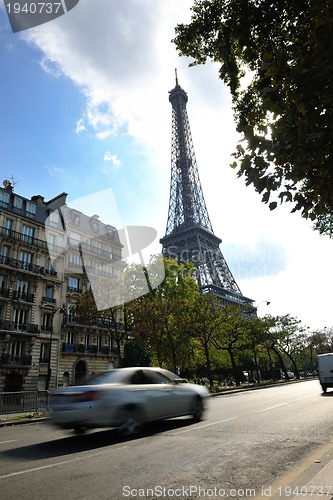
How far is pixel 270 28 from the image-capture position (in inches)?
269

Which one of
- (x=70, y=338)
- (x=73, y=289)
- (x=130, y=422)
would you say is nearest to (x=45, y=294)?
(x=73, y=289)

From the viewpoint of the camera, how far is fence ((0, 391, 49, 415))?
16.7 meters

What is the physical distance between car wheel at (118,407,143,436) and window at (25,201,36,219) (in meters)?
33.2

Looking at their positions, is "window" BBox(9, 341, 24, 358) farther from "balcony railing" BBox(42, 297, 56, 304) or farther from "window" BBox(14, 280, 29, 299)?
"balcony railing" BBox(42, 297, 56, 304)

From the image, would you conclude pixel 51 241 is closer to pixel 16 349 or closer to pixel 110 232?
pixel 110 232

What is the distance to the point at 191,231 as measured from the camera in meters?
82.4

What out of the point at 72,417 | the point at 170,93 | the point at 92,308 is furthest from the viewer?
the point at 170,93

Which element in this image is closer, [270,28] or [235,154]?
[235,154]

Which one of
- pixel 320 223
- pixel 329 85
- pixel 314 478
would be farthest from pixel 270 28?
pixel 320 223

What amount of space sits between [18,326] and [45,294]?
4.67 metres

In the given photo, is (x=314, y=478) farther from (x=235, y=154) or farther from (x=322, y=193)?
(x=235, y=154)

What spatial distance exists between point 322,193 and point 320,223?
17.6 m

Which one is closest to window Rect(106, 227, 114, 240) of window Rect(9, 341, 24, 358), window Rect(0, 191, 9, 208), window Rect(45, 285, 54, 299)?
window Rect(45, 285, 54, 299)

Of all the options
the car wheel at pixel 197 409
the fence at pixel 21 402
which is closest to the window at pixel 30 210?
the fence at pixel 21 402
